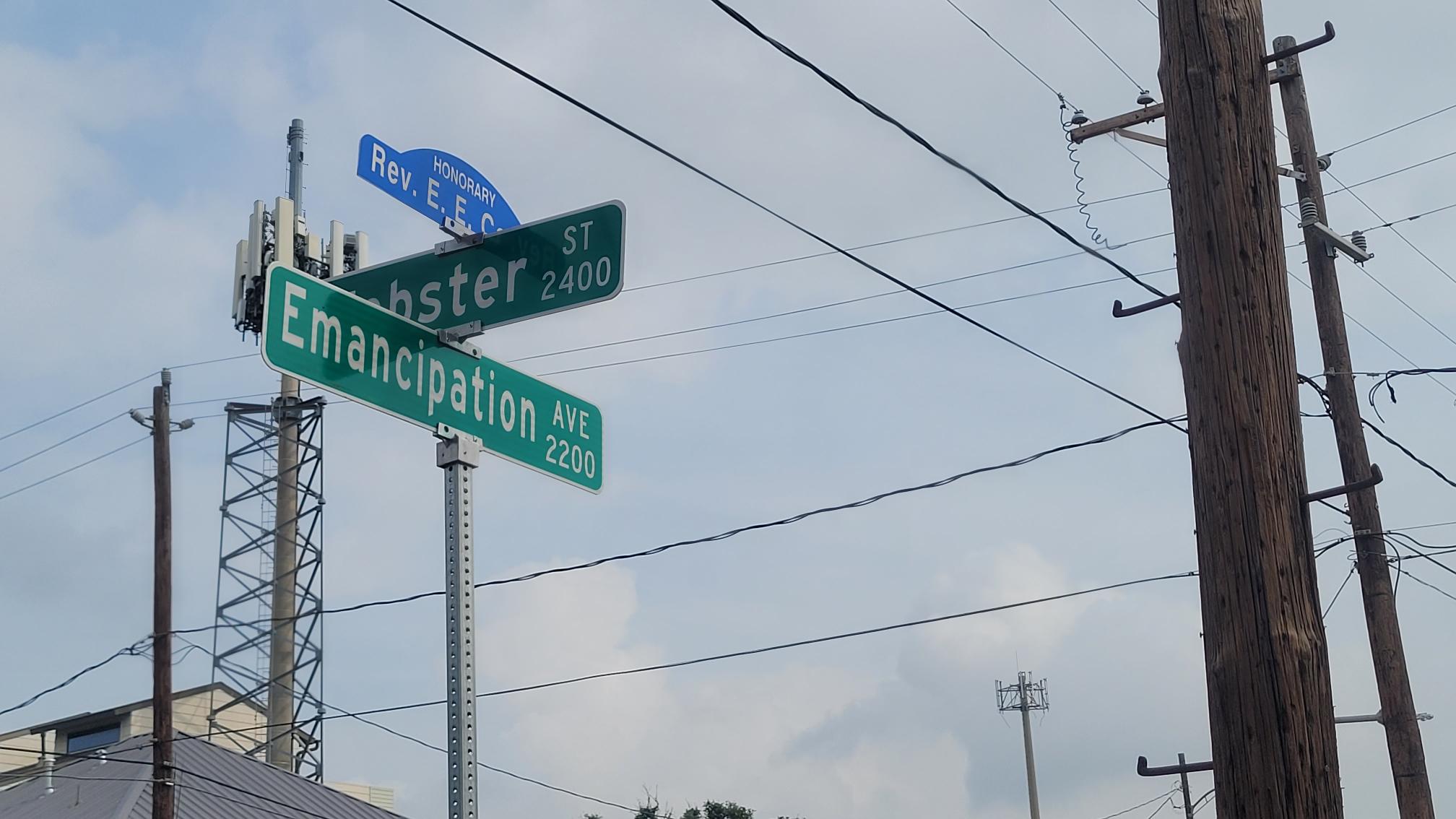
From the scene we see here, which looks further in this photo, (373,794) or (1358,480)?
(373,794)

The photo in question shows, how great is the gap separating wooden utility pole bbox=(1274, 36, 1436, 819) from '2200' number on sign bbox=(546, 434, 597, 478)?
8.71 meters

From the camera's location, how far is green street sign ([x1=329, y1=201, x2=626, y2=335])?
4746 mm

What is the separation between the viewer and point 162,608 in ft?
54.4

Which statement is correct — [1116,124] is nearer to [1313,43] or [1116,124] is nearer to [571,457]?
[1313,43]

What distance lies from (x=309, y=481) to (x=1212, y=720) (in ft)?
104

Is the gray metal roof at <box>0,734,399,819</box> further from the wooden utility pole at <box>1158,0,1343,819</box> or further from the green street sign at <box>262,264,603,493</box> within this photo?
the wooden utility pole at <box>1158,0,1343,819</box>

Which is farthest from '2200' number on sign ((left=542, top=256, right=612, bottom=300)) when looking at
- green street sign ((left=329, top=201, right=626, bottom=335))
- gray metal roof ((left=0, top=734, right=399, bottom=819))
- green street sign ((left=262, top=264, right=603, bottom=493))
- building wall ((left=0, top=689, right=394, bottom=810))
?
building wall ((left=0, top=689, right=394, bottom=810))

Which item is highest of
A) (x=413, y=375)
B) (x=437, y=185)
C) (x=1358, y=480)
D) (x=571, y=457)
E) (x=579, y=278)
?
(x=1358, y=480)

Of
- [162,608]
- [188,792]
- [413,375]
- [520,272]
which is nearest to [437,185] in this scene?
[520,272]

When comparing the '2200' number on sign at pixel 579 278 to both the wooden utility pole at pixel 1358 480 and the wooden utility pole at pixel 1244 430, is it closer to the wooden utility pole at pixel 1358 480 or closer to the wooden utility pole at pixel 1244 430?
the wooden utility pole at pixel 1244 430

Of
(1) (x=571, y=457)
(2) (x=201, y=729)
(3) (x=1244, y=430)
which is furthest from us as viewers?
(2) (x=201, y=729)

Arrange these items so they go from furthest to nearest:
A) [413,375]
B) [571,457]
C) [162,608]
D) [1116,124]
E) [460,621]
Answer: [162,608] → [1116,124] → [571,457] → [413,375] → [460,621]

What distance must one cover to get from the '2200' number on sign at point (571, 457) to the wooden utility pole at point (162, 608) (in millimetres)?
Answer: 12882

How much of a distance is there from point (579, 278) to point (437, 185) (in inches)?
23.6
